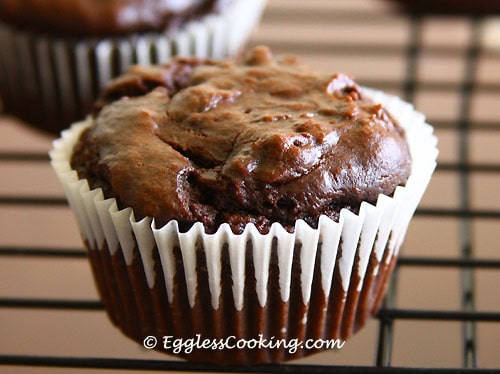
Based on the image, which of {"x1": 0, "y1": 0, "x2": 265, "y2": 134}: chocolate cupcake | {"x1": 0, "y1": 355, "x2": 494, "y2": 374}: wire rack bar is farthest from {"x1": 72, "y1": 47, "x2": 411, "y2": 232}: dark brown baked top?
{"x1": 0, "y1": 0, "x2": 265, "y2": 134}: chocolate cupcake

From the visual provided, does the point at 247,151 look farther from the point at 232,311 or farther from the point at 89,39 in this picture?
the point at 89,39

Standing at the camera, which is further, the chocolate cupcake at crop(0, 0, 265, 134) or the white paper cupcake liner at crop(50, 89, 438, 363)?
the chocolate cupcake at crop(0, 0, 265, 134)

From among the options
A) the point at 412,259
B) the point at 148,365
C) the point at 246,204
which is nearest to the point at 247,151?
the point at 246,204

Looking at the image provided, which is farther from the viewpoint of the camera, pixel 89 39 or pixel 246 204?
pixel 89 39

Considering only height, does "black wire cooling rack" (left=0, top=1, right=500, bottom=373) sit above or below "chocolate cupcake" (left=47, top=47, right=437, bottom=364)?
below

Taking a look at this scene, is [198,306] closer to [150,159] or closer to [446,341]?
[150,159]

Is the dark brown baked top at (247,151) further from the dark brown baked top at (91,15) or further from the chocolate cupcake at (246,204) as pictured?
the dark brown baked top at (91,15)

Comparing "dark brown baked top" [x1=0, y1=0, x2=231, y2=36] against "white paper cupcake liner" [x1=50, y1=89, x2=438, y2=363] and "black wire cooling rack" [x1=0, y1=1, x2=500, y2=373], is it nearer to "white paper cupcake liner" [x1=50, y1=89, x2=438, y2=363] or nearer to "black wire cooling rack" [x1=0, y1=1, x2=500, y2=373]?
"black wire cooling rack" [x1=0, y1=1, x2=500, y2=373]
